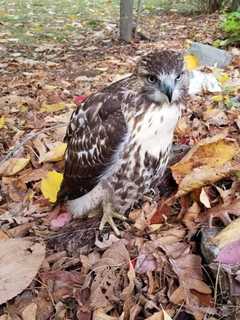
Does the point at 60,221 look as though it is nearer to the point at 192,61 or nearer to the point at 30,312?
the point at 30,312

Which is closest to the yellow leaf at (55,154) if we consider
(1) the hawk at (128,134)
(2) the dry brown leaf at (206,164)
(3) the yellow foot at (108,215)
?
(1) the hawk at (128,134)

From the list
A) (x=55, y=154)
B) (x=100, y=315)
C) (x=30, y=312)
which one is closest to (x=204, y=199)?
(x=100, y=315)

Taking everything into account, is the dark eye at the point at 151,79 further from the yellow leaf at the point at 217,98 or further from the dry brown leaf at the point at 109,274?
the yellow leaf at the point at 217,98

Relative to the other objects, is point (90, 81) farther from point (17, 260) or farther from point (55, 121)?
point (17, 260)

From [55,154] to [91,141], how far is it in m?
1.18

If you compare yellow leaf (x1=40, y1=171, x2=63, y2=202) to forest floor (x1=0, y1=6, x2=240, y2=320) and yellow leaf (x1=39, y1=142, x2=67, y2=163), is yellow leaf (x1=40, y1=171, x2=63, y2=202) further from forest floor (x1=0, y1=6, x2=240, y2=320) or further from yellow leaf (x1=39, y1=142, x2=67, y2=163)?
yellow leaf (x1=39, y1=142, x2=67, y2=163)

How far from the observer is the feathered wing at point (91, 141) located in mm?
3164

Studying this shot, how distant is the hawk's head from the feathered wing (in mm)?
200

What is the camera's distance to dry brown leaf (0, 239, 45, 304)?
10.1 feet

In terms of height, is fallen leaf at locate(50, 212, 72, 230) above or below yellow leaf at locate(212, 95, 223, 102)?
below

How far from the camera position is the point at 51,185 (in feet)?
13.4

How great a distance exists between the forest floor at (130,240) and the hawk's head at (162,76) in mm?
525

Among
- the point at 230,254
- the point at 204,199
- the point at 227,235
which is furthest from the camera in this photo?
the point at 204,199

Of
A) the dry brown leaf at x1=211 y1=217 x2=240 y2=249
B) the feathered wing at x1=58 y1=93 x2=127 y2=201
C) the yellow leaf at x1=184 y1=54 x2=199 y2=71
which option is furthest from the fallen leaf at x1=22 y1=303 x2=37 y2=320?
the yellow leaf at x1=184 y1=54 x2=199 y2=71
